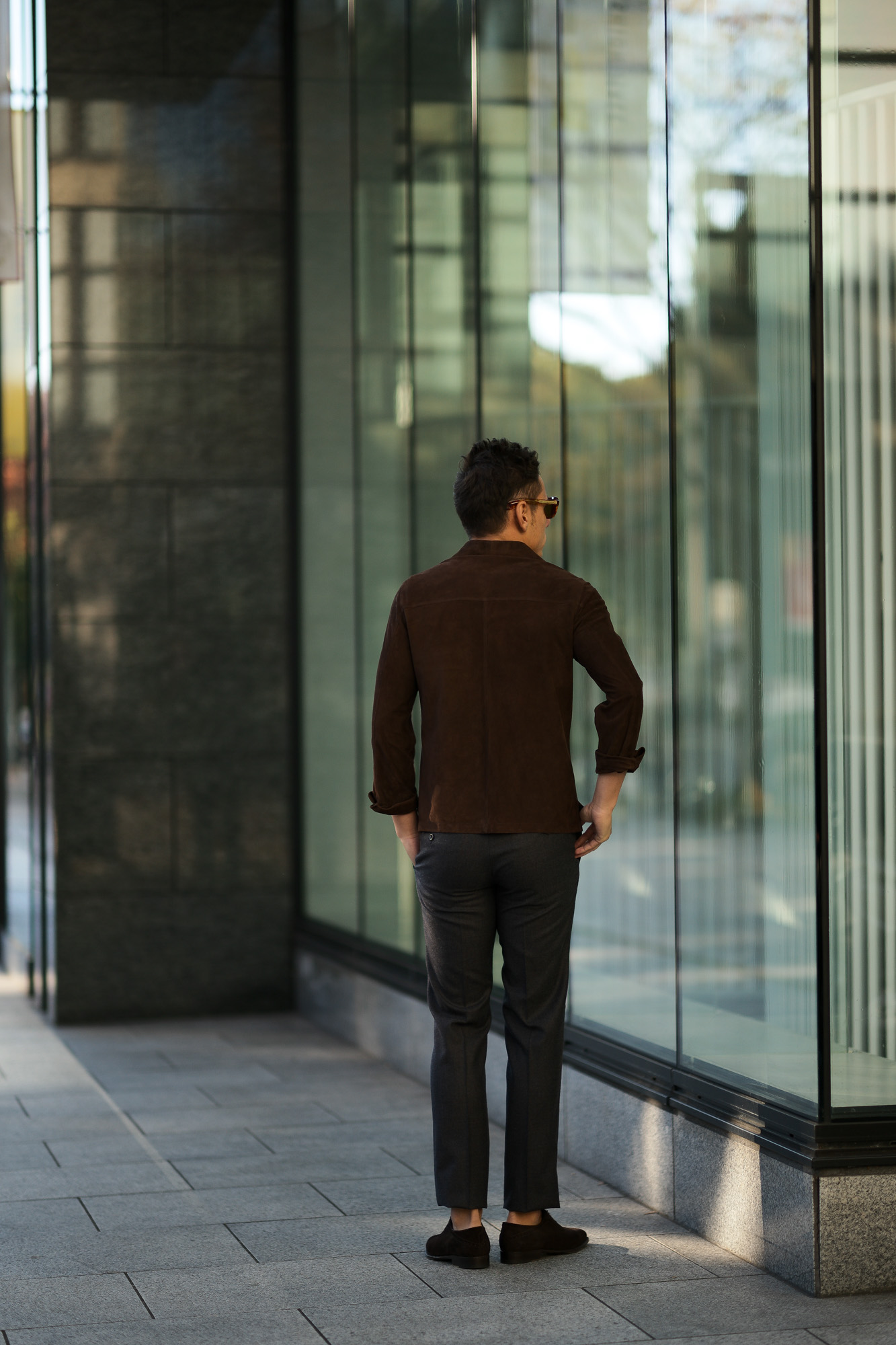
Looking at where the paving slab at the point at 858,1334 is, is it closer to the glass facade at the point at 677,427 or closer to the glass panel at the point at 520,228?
the glass facade at the point at 677,427

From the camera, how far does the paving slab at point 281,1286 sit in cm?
452

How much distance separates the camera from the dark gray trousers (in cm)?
467

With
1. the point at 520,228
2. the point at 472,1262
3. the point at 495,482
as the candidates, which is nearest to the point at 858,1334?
the point at 472,1262

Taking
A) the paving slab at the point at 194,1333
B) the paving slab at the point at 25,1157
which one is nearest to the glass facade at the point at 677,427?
the paving slab at the point at 194,1333

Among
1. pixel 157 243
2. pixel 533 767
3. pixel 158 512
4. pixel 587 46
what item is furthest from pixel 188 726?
pixel 533 767

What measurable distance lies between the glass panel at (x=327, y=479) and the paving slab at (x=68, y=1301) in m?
3.89

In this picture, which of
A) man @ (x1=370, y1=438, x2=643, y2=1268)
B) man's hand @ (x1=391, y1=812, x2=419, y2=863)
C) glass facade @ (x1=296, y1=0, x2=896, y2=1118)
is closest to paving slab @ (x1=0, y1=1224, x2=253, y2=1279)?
man @ (x1=370, y1=438, x2=643, y2=1268)

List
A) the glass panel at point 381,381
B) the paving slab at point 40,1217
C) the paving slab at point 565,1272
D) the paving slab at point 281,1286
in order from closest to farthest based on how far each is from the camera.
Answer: the paving slab at point 281,1286 < the paving slab at point 565,1272 < the paving slab at point 40,1217 < the glass panel at point 381,381

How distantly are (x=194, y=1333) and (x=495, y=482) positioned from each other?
7.23 feet

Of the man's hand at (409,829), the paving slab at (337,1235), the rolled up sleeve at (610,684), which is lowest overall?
the paving slab at (337,1235)

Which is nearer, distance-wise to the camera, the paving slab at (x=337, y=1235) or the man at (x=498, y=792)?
the man at (x=498, y=792)

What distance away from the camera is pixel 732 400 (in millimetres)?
5516

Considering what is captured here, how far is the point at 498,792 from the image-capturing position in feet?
15.2

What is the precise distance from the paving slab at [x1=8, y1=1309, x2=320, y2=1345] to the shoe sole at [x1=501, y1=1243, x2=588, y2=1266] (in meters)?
0.64
